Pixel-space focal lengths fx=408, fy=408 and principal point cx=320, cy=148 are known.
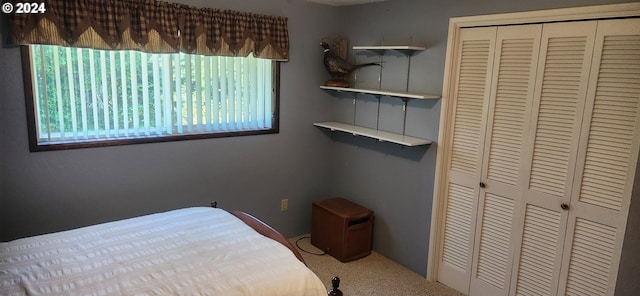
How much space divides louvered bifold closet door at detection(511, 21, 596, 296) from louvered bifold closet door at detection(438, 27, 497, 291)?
1.12 feet

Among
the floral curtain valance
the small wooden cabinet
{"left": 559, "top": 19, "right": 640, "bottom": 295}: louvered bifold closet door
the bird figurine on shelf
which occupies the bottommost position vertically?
the small wooden cabinet

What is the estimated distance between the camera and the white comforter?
1728mm

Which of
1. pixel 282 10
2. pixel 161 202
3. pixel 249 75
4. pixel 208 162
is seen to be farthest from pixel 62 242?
pixel 282 10

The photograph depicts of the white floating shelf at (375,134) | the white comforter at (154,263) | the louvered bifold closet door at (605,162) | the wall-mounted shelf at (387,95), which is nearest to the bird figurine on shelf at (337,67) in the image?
the wall-mounted shelf at (387,95)

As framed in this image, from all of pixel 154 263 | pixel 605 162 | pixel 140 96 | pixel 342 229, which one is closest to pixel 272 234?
pixel 154 263

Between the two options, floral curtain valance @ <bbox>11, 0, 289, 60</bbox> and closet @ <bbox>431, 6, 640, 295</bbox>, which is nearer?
closet @ <bbox>431, 6, 640, 295</bbox>

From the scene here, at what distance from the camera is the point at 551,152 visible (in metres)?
2.45

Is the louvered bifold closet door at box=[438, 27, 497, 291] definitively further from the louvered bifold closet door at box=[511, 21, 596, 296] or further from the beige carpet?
the louvered bifold closet door at box=[511, 21, 596, 296]

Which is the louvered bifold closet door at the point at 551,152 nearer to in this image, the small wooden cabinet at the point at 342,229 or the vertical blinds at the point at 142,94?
the small wooden cabinet at the point at 342,229

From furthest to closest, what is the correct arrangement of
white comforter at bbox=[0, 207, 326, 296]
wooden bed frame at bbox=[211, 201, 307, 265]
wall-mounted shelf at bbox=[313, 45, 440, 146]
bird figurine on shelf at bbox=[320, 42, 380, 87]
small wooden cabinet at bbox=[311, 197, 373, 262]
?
bird figurine on shelf at bbox=[320, 42, 380, 87]
small wooden cabinet at bbox=[311, 197, 373, 262]
wall-mounted shelf at bbox=[313, 45, 440, 146]
wooden bed frame at bbox=[211, 201, 307, 265]
white comforter at bbox=[0, 207, 326, 296]

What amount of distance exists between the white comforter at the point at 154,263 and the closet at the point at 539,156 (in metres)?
1.49

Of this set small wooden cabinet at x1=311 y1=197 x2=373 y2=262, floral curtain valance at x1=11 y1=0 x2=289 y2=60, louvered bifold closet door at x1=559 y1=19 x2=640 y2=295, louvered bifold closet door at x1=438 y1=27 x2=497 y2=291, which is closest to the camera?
louvered bifold closet door at x1=559 y1=19 x2=640 y2=295

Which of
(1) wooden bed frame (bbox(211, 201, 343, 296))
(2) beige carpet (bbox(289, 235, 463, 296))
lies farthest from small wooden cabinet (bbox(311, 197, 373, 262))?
(1) wooden bed frame (bbox(211, 201, 343, 296))

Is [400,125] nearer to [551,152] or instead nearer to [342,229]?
[342,229]
